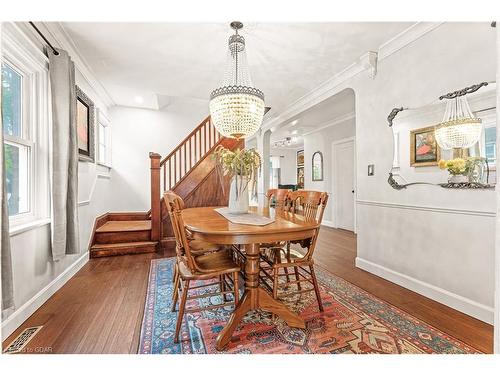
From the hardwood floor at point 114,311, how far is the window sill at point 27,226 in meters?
0.69

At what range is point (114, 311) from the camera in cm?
198

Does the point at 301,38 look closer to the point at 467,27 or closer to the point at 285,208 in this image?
the point at 467,27

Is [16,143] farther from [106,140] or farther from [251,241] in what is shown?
[106,140]

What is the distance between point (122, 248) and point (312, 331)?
118 inches

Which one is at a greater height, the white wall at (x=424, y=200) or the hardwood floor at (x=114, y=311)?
the white wall at (x=424, y=200)

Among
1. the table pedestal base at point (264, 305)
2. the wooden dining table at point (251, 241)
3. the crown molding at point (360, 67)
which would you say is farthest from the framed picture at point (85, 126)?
the crown molding at point (360, 67)

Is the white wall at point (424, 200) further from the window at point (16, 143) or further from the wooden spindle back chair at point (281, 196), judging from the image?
the window at point (16, 143)

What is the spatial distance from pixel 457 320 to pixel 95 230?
4331mm

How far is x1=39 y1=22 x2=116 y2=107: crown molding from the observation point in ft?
7.26

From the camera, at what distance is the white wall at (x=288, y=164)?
32.2ft

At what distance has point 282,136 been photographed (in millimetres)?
7340

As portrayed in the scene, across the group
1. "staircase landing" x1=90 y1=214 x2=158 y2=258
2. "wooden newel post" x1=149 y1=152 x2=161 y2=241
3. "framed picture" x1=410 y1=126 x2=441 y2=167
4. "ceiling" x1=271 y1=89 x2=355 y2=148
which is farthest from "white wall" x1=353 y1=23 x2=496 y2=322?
"staircase landing" x1=90 y1=214 x2=158 y2=258

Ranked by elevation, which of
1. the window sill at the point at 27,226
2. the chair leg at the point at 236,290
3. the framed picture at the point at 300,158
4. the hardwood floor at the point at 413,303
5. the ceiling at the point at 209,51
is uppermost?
the ceiling at the point at 209,51
